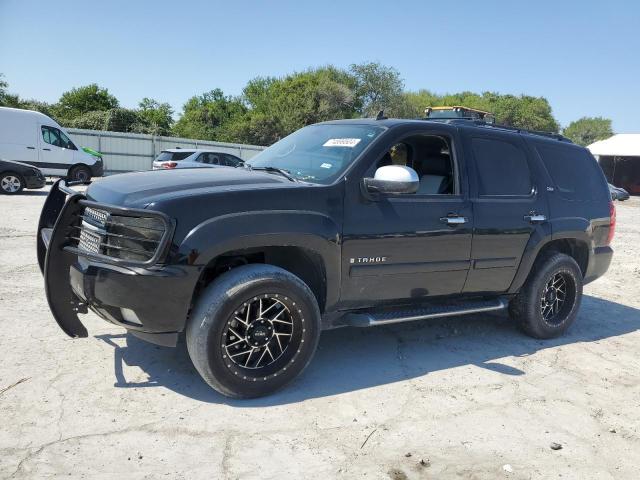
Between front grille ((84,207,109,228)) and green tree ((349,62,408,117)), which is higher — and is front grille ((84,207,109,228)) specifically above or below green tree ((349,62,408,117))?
below

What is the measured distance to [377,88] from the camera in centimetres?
5750

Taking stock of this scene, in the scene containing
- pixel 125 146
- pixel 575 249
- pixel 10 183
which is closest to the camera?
pixel 575 249

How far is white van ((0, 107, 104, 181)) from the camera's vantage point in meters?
18.2

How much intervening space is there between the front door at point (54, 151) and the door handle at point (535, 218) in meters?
17.8

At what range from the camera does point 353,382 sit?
13.6ft

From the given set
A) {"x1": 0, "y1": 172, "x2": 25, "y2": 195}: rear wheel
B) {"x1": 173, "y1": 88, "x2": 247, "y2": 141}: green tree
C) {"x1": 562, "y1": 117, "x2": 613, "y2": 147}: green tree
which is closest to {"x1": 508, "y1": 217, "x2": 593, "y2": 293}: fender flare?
{"x1": 0, "y1": 172, "x2": 25, "y2": 195}: rear wheel

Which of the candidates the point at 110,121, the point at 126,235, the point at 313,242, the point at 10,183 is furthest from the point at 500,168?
the point at 110,121

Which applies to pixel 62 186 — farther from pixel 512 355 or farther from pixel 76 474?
pixel 512 355

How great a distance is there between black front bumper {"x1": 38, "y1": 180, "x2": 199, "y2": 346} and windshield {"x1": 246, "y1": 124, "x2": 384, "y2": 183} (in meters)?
1.32

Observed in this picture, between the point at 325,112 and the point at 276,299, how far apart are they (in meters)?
47.7

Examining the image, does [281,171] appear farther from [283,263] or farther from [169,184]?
[169,184]

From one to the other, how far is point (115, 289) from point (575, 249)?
457 centimetres

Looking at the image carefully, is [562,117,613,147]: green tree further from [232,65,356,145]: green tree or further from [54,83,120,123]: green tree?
[54,83,120,123]: green tree

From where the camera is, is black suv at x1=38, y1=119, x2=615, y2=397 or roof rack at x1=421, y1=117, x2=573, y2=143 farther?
roof rack at x1=421, y1=117, x2=573, y2=143
